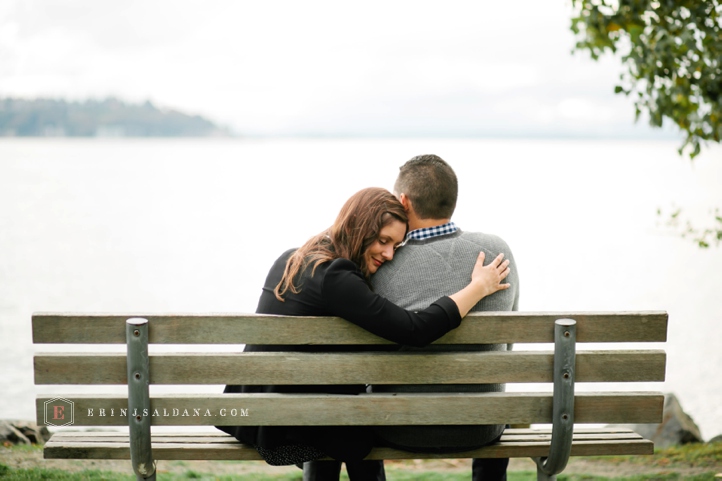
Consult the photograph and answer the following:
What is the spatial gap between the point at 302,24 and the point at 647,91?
149m

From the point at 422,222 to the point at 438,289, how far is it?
1.38 feet

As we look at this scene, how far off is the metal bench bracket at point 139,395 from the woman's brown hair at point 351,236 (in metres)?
0.60

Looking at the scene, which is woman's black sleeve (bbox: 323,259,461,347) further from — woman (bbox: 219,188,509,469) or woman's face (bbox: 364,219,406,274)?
woman's face (bbox: 364,219,406,274)

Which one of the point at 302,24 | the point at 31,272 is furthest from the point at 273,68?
the point at 31,272

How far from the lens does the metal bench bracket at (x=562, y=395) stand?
3.17 metres

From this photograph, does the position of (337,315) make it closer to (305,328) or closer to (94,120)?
(305,328)

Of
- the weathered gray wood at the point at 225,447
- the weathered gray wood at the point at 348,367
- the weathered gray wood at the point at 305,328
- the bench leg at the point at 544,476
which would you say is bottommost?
the bench leg at the point at 544,476

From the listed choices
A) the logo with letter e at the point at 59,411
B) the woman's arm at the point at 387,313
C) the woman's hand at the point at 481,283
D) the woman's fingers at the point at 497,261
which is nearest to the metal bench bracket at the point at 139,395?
the logo with letter e at the point at 59,411

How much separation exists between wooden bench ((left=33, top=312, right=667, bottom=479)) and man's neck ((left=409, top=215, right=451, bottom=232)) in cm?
65

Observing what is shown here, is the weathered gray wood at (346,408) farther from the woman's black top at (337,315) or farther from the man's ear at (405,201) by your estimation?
the man's ear at (405,201)

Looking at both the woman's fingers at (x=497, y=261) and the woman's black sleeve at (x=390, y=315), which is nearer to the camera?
the woman's black sleeve at (x=390, y=315)

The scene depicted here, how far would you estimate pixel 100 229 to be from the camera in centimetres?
4206

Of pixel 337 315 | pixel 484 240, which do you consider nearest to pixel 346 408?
pixel 337 315

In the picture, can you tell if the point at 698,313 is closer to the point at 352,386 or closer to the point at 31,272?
the point at 352,386
